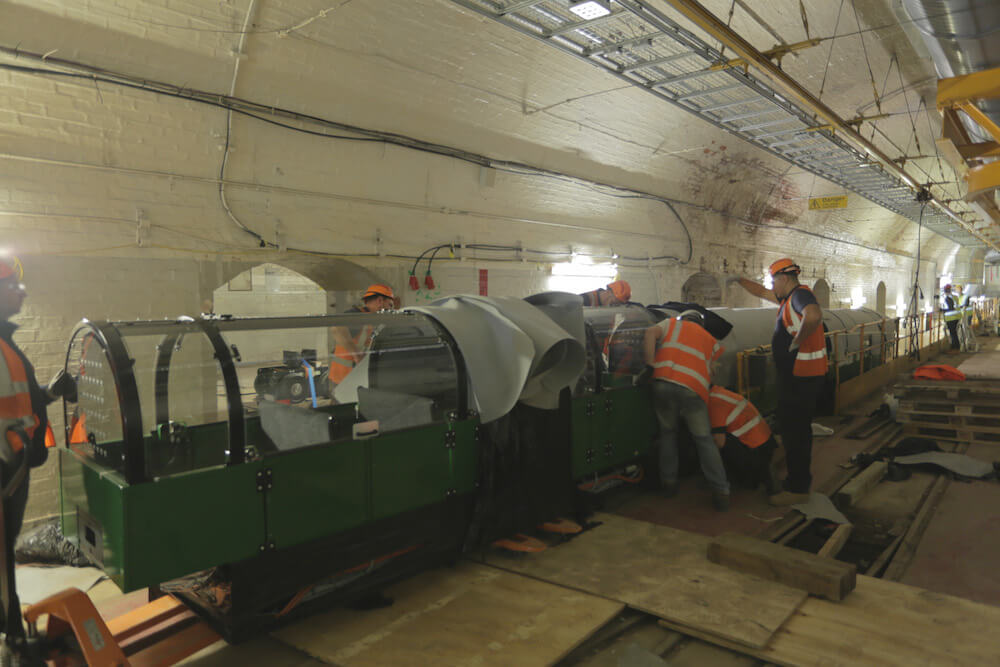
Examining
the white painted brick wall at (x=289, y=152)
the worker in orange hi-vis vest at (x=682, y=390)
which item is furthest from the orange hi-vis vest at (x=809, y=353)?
the white painted brick wall at (x=289, y=152)

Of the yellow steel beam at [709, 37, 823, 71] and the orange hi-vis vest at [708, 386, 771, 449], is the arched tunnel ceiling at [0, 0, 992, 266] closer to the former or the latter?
the yellow steel beam at [709, 37, 823, 71]

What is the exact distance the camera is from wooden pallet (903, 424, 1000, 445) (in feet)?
20.9

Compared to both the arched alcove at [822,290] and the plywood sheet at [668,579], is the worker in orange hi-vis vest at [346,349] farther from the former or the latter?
the arched alcove at [822,290]

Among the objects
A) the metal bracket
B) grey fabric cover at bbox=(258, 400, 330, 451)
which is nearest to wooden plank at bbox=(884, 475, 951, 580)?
grey fabric cover at bbox=(258, 400, 330, 451)

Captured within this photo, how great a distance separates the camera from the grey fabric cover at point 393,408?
3.32 meters

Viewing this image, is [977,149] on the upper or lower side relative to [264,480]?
upper

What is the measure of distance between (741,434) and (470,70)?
476cm

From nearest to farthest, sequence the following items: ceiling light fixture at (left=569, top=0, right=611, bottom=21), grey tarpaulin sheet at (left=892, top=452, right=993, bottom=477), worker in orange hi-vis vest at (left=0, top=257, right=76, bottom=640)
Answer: worker in orange hi-vis vest at (left=0, top=257, right=76, bottom=640) → grey tarpaulin sheet at (left=892, top=452, right=993, bottom=477) → ceiling light fixture at (left=569, top=0, right=611, bottom=21)

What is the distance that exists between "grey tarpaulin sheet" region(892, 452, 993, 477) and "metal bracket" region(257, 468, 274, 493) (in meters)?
5.53

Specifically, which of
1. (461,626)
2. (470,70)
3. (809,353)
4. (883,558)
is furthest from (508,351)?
(470,70)

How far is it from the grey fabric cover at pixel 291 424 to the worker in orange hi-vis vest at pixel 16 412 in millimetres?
928

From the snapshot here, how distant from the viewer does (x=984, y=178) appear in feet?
14.6

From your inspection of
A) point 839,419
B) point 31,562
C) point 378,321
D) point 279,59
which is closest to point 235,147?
point 279,59

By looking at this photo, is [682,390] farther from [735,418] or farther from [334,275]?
[334,275]
